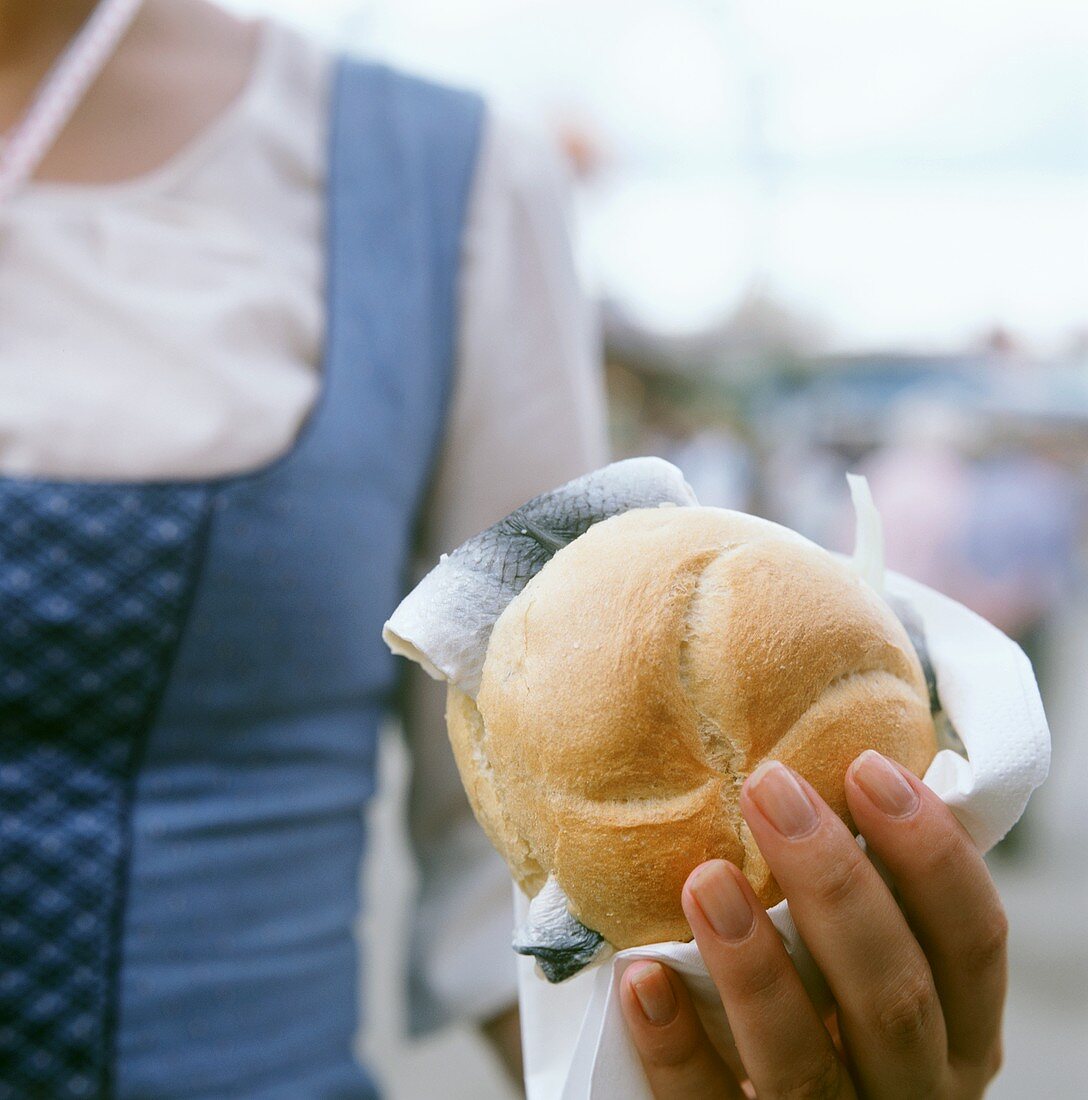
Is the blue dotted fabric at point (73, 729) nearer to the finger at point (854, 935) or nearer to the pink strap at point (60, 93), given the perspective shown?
the pink strap at point (60, 93)

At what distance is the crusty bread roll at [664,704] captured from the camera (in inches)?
24.2

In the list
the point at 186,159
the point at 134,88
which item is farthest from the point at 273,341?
the point at 134,88

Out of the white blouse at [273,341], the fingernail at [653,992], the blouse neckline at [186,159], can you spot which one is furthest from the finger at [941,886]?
the blouse neckline at [186,159]

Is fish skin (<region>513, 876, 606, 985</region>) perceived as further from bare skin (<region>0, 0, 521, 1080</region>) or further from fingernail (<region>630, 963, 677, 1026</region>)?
bare skin (<region>0, 0, 521, 1080</region>)

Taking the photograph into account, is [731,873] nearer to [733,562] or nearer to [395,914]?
[733,562]

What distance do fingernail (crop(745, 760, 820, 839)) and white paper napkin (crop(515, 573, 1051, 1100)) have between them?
79 millimetres

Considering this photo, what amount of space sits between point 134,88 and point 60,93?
9 cm

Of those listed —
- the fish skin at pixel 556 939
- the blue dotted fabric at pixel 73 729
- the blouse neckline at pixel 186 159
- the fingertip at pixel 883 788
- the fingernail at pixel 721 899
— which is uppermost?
the blouse neckline at pixel 186 159

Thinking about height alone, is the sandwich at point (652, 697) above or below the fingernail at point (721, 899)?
above

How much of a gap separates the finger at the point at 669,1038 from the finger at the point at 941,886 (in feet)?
0.47

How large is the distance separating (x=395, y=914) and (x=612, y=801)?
8.03ft

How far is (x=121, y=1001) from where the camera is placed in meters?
1.02

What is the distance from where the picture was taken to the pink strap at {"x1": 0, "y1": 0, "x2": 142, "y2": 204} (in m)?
1.08

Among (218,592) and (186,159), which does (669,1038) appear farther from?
(186,159)
